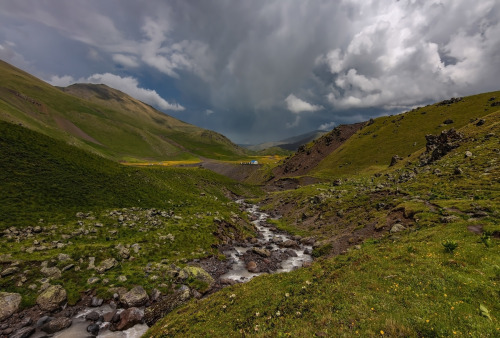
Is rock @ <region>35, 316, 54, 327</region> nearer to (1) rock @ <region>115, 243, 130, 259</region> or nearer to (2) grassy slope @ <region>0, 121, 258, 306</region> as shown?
(2) grassy slope @ <region>0, 121, 258, 306</region>

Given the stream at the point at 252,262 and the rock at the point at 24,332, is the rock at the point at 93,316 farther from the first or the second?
the rock at the point at 24,332

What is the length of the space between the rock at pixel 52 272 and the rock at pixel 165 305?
10.7 metres

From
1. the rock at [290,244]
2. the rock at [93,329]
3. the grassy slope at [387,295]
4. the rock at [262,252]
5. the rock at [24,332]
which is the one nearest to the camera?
the grassy slope at [387,295]

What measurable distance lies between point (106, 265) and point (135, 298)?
6770 millimetres

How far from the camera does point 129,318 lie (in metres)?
18.9

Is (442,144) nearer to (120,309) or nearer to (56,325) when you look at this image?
(120,309)

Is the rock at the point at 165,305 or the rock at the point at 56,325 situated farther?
the rock at the point at 165,305

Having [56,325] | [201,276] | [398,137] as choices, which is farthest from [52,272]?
[398,137]

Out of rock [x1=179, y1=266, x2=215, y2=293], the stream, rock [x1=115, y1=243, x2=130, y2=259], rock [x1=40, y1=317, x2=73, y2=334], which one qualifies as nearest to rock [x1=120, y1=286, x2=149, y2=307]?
the stream

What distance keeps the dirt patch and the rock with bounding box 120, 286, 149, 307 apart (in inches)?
5077

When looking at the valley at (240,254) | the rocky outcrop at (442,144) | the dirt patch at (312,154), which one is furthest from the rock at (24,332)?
the dirt patch at (312,154)

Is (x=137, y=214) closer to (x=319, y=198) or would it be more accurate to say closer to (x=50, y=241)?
(x=50, y=241)

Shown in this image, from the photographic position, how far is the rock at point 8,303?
17.8 meters

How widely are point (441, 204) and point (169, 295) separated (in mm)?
38729
